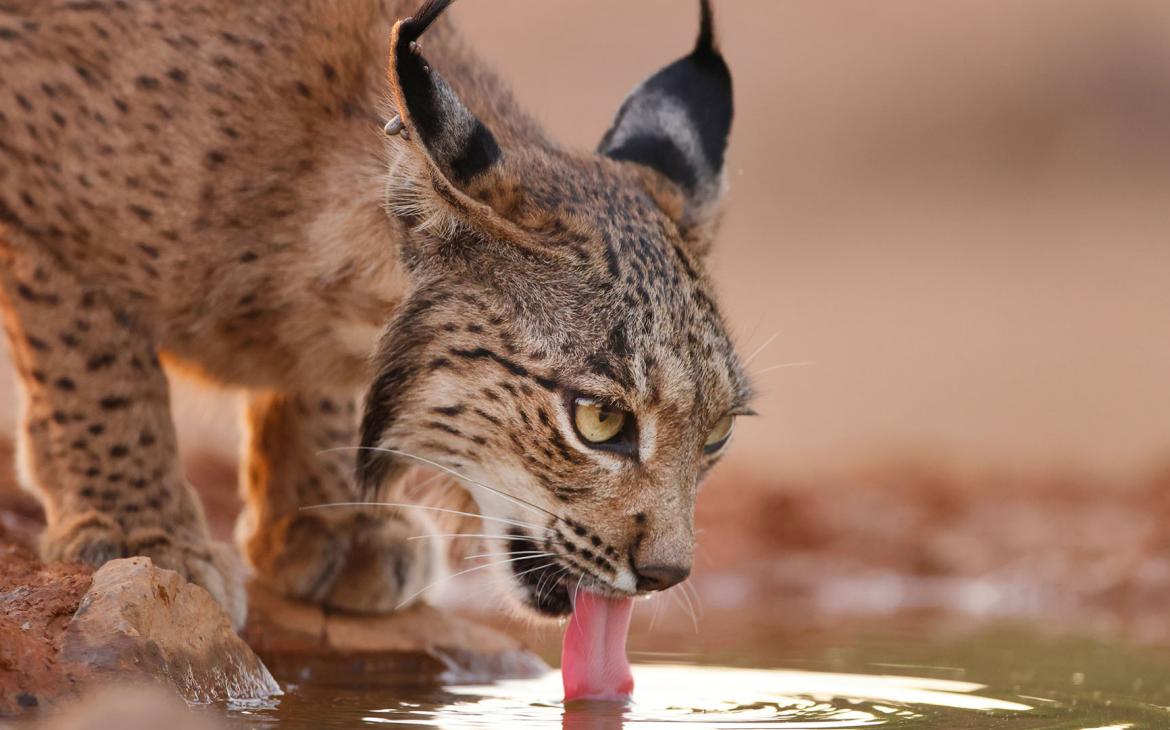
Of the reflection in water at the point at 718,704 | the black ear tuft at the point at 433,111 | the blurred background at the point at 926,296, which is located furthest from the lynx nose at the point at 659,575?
the black ear tuft at the point at 433,111

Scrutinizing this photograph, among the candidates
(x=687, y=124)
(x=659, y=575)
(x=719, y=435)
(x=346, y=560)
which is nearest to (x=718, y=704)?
(x=659, y=575)

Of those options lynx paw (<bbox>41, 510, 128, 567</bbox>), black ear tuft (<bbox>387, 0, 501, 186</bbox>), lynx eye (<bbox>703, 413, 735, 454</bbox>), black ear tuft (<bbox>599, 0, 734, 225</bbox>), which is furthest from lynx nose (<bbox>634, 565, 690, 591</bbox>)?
lynx paw (<bbox>41, 510, 128, 567</bbox>)

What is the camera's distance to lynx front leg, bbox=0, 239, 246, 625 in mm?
5562

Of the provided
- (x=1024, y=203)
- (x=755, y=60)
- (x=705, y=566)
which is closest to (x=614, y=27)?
(x=755, y=60)

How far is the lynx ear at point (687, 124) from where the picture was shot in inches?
229

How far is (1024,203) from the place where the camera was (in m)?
22.0

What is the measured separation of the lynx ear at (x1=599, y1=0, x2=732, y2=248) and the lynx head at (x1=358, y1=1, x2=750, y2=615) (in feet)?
1.32

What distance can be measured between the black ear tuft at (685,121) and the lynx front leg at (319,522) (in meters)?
1.45

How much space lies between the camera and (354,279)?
550 centimetres

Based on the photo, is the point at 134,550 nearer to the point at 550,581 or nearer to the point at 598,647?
the point at 550,581

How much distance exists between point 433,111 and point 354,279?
3.00ft

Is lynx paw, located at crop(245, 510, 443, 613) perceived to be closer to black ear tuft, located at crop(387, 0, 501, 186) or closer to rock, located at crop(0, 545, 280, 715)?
rock, located at crop(0, 545, 280, 715)

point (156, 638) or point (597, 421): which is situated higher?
point (597, 421)

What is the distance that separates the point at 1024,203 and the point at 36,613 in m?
19.1
